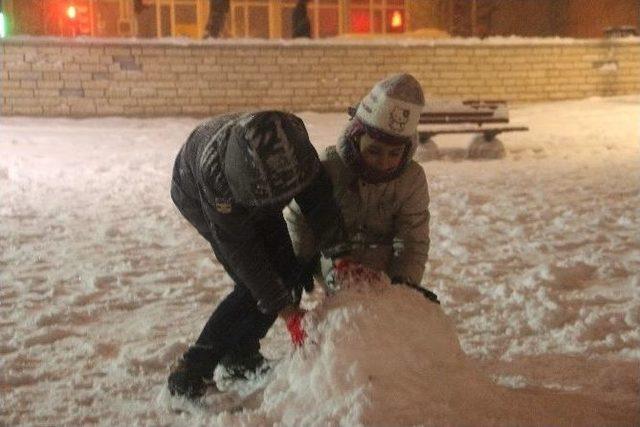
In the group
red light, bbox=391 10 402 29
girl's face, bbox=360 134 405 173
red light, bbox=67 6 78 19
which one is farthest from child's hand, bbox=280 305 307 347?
red light, bbox=391 10 402 29

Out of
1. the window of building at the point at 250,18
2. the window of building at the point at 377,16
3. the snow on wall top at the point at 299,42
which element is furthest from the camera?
the window of building at the point at 377,16

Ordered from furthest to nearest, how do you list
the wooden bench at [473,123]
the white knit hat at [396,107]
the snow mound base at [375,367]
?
the wooden bench at [473,123], the white knit hat at [396,107], the snow mound base at [375,367]

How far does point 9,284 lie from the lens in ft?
15.7

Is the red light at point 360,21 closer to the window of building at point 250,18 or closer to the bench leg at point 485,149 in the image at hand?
the window of building at point 250,18

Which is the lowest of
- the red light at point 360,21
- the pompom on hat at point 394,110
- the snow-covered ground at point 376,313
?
the snow-covered ground at point 376,313

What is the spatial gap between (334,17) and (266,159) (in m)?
19.5

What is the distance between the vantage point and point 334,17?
70.1 feet

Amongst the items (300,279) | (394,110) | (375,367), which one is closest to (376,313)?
(375,367)

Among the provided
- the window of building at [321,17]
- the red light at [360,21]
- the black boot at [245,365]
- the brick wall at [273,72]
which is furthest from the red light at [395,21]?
the black boot at [245,365]

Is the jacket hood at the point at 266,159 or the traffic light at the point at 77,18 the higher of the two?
the traffic light at the point at 77,18

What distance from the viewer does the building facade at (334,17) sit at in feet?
65.7

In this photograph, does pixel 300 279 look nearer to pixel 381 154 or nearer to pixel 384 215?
pixel 384 215

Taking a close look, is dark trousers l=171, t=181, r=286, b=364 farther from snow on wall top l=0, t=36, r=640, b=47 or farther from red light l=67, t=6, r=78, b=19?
red light l=67, t=6, r=78, b=19

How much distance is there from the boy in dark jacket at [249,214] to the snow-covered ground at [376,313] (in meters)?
0.22
